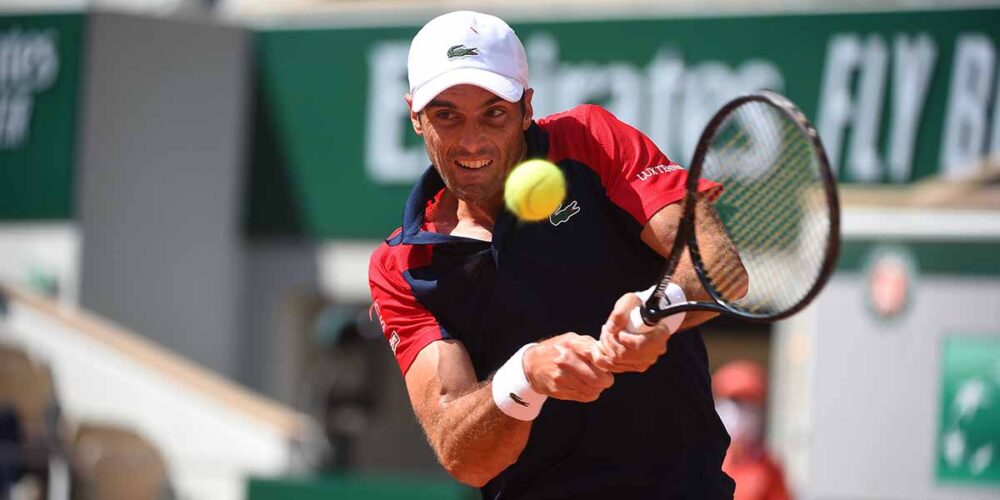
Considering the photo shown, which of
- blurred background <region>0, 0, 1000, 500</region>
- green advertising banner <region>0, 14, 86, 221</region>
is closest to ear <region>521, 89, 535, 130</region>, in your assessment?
blurred background <region>0, 0, 1000, 500</region>

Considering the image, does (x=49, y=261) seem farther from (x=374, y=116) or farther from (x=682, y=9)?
(x=682, y=9)

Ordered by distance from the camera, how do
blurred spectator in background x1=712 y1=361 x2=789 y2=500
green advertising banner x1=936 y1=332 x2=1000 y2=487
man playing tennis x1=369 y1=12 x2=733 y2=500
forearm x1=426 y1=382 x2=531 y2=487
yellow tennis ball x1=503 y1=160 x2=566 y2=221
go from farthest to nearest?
1. green advertising banner x1=936 y1=332 x2=1000 y2=487
2. blurred spectator in background x1=712 y1=361 x2=789 y2=500
3. man playing tennis x1=369 y1=12 x2=733 y2=500
4. forearm x1=426 y1=382 x2=531 y2=487
5. yellow tennis ball x1=503 y1=160 x2=566 y2=221

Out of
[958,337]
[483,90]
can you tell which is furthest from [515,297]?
[958,337]

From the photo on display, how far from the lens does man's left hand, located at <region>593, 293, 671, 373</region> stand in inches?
128

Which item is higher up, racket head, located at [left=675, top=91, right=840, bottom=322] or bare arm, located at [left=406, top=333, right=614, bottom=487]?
racket head, located at [left=675, top=91, right=840, bottom=322]

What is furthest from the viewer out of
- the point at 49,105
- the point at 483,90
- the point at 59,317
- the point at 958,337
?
the point at 49,105

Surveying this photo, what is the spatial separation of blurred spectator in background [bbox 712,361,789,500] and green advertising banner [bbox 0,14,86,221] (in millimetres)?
7347

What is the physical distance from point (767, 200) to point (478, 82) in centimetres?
79

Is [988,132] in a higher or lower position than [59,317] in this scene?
higher

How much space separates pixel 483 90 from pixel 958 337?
702cm

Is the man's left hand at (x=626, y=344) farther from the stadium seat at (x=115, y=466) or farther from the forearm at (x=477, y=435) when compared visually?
the stadium seat at (x=115, y=466)

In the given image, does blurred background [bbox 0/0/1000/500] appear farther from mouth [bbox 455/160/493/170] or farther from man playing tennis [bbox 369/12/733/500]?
mouth [bbox 455/160/493/170]

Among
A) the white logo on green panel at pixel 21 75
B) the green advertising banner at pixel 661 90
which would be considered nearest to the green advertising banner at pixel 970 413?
the green advertising banner at pixel 661 90

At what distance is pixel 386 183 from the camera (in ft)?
47.7
